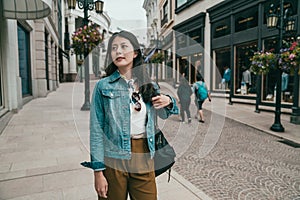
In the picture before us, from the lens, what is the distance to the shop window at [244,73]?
41.4 feet

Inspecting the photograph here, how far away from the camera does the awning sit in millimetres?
7480

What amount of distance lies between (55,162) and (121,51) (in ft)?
10.9

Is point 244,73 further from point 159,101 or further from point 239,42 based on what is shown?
point 159,101

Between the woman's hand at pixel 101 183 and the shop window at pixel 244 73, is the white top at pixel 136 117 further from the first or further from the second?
the shop window at pixel 244 73

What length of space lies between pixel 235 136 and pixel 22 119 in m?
6.65

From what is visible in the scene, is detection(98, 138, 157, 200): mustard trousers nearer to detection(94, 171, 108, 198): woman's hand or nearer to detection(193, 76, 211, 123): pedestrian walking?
detection(94, 171, 108, 198): woman's hand

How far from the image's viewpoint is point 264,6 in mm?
11281

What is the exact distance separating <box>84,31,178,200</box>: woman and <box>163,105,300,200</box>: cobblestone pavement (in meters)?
0.25

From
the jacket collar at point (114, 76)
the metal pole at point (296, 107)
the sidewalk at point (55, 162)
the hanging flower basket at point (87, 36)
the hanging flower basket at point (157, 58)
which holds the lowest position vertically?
the sidewalk at point (55, 162)

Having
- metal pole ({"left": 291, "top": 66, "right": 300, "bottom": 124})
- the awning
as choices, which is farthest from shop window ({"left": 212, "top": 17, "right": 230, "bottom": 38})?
the awning

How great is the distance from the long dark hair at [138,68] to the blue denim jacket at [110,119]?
0.04 metres

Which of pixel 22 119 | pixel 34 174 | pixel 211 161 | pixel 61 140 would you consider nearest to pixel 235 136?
pixel 211 161

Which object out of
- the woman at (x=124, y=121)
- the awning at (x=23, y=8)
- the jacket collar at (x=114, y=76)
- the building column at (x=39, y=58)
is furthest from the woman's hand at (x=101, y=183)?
the building column at (x=39, y=58)

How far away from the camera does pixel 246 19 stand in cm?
1256
